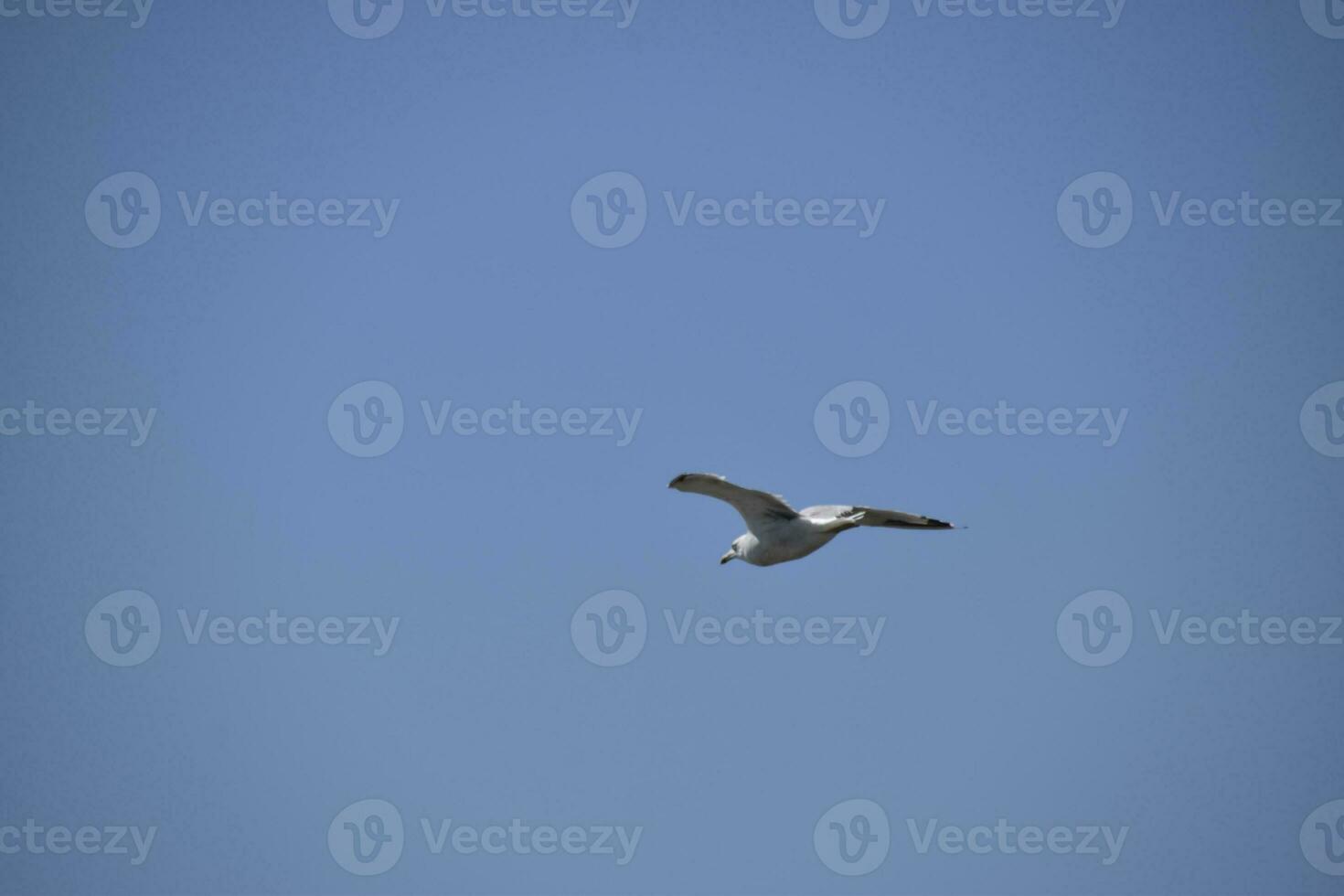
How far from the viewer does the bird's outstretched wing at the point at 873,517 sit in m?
14.9

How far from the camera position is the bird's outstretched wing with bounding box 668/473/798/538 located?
47.6ft

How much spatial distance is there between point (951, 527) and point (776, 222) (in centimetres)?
619

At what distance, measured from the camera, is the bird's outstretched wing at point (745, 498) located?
14.5 metres

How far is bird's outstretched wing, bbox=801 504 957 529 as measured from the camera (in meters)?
14.9

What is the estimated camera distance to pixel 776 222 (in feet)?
66.9

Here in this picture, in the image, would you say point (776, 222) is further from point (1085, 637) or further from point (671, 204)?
point (1085, 637)

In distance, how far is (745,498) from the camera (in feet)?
49.8

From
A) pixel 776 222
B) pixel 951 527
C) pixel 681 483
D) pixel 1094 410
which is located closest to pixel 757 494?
pixel 681 483

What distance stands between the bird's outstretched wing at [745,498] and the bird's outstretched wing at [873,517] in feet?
0.71

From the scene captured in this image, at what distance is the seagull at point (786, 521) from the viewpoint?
587 inches

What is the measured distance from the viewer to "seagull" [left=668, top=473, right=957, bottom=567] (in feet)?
48.9

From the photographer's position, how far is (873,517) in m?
15.2

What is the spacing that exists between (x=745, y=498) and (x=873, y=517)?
109 centimetres

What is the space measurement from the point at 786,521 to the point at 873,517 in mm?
739
